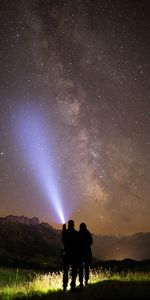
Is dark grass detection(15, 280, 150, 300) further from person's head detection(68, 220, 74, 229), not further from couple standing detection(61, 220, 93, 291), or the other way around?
person's head detection(68, 220, 74, 229)

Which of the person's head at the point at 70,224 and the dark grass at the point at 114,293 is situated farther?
the person's head at the point at 70,224

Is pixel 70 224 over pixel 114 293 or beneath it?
over

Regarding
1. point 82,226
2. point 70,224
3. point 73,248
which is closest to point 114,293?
point 73,248

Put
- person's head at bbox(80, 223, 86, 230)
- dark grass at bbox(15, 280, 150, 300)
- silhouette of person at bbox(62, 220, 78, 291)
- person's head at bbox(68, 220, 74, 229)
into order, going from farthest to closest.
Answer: person's head at bbox(80, 223, 86, 230), silhouette of person at bbox(62, 220, 78, 291), person's head at bbox(68, 220, 74, 229), dark grass at bbox(15, 280, 150, 300)

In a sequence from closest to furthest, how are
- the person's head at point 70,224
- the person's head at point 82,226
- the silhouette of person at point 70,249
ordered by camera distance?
the person's head at point 70,224
the silhouette of person at point 70,249
the person's head at point 82,226

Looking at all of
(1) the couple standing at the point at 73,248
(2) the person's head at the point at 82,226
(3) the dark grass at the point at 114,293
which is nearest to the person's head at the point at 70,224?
(1) the couple standing at the point at 73,248

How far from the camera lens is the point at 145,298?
1359cm

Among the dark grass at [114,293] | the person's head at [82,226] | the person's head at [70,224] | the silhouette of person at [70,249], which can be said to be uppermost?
the person's head at [82,226]

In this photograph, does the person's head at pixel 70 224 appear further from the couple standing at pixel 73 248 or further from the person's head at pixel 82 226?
the person's head at pixel 82 226

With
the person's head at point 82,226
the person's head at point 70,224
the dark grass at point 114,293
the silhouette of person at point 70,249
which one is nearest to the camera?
the dark grass at point 114,293

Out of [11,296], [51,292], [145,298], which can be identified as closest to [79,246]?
[51,292]

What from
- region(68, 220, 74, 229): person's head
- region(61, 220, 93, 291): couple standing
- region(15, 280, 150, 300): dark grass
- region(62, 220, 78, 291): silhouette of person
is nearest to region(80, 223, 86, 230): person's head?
region(61, 220, 93, 291): couple standing

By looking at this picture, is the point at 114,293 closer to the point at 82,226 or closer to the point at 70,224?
the point at 70,224

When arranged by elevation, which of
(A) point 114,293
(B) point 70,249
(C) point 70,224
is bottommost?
(A) point 114,293
